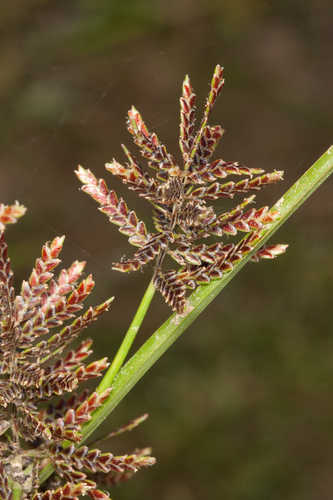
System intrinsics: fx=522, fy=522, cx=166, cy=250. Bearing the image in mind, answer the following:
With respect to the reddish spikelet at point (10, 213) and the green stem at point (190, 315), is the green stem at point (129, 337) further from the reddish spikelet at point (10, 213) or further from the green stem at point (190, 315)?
the reddish spikelet at point (10, 213)

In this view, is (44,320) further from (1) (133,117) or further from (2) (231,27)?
(2) (231,27)

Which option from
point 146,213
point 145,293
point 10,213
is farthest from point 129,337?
point 146,213

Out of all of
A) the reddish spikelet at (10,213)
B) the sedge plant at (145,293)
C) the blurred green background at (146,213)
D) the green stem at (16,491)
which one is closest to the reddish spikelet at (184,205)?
the sedge plant at (145,293)

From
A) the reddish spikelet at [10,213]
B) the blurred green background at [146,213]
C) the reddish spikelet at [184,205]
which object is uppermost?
the blurred green background at [146,213]

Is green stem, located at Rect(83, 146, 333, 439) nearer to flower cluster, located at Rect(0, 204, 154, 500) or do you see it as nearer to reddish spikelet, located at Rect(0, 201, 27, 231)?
flower cluster, located at Rect(0, 204, 154, 500)

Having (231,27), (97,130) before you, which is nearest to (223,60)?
(231,27)

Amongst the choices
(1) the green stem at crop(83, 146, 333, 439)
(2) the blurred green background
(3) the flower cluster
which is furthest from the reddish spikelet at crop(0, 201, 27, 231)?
(2) the blurred green background

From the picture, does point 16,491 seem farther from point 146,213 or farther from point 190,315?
→ point 146,213
